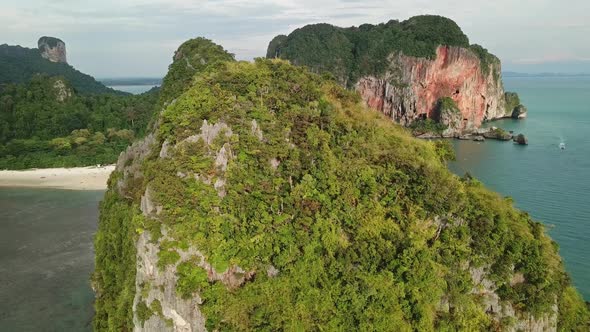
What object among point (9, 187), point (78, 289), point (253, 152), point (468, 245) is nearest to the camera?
point (468, 245)

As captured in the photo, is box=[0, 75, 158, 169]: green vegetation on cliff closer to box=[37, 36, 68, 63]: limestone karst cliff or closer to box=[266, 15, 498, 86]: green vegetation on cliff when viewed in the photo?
box=[266, 15, 498, 86]: green vegetation on cliff

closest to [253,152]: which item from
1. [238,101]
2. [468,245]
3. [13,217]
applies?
[238,101]

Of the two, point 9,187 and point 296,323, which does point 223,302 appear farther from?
point 9,187

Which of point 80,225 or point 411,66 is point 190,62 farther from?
point 411,66

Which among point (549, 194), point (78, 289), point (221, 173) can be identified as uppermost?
point (221, 173)

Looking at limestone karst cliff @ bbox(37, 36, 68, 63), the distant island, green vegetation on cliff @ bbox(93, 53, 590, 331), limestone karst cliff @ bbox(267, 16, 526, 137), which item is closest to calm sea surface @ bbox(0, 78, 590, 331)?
green vegetation on cliff @ bbox(93, 53, 590, 331)

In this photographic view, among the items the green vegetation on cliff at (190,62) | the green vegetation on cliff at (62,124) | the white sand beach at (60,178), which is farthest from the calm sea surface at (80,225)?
the green vegetation on cliff at (190,62)

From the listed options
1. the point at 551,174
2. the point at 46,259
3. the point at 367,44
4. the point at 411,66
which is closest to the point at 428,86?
the point at 411,66
